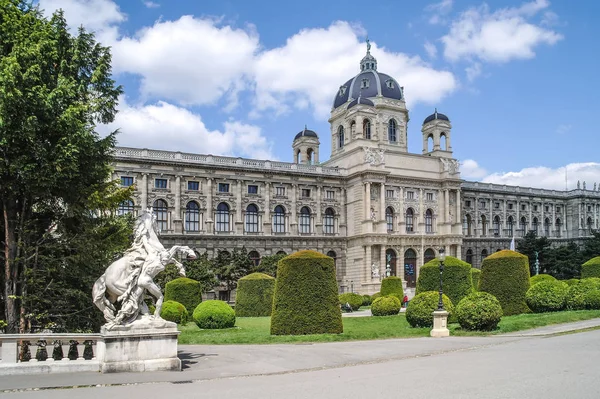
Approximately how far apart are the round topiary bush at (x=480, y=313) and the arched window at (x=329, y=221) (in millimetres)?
43548

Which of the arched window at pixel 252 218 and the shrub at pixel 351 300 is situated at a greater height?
the arched window at pixel 252 218

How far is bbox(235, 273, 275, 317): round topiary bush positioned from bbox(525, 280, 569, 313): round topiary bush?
619 inches

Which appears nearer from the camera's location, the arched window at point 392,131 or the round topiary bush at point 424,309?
the round topiary bush at point 424,309

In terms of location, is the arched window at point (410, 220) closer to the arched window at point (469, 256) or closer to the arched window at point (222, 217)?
the arched window at point (469, 256)

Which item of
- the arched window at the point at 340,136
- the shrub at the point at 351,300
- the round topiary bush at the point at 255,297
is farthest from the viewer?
the arched window at the point at 340,136

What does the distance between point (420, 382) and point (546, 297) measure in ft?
58.3

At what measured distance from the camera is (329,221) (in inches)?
2640

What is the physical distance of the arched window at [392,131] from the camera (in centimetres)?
7519

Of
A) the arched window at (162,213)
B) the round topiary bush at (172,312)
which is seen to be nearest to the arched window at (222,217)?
the arched window at (162,213)

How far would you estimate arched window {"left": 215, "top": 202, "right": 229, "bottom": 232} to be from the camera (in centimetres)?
6003

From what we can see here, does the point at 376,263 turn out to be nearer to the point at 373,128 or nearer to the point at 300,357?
the point at 373,128

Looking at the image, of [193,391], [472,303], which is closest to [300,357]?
[193,391]

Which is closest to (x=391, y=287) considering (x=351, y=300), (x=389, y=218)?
(x=351, y=300)

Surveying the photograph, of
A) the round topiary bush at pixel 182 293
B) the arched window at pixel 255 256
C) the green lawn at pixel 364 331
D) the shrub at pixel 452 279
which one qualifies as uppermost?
the arched window at pixel 255 256
